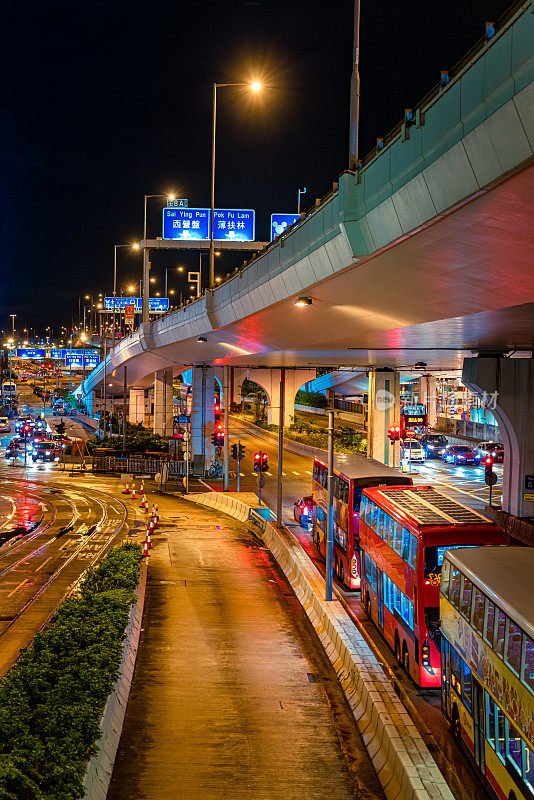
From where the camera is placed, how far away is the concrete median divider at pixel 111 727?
9271mm

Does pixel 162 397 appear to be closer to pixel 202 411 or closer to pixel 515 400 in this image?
pixel 202 411

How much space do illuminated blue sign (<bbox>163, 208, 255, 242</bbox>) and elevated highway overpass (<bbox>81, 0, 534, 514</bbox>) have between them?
22061mm

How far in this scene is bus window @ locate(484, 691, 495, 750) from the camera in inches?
376

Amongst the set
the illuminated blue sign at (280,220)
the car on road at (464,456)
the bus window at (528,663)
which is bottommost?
the car on road at (464,456)

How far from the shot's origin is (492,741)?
9.59 meters

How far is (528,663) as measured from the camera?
8.41m

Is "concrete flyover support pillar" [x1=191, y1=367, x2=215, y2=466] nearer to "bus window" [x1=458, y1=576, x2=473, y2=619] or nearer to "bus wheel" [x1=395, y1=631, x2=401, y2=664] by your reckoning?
"bus wheel" [x1=395, y1=631, x2=401, y2=664]

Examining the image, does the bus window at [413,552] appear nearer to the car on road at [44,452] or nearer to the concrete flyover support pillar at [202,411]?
the concrete flyover support pillar at [202,411]

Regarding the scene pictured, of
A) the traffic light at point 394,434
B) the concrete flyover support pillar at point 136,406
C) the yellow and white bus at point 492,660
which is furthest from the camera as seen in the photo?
the concrete flyover support pillar at point 136,406

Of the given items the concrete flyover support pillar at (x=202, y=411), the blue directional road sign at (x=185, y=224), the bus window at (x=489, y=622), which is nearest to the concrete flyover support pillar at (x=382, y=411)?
the concrete flyover support pillar at (x=202, y=411)

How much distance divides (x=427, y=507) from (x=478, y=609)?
215 inches

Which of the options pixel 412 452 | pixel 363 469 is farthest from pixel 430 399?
pixel 363 469

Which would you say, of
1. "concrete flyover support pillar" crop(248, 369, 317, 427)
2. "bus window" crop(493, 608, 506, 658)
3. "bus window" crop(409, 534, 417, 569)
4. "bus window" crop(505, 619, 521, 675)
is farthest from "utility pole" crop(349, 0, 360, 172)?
"concrete flyover support pillar" crop(248, 369, 317, 427)

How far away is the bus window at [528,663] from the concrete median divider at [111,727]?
513 centimetres
